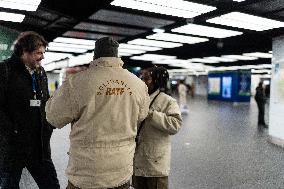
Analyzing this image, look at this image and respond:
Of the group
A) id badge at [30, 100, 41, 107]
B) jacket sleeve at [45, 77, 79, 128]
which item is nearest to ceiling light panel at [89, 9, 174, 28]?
id badge at [30, 100, 41, 107]

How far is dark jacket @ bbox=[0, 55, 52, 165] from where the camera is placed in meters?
2.07

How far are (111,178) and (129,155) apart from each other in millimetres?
167

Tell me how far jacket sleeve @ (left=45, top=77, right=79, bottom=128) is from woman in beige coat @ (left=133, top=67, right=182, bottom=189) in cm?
79

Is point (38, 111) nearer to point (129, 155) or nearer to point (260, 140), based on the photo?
point (129, 155)

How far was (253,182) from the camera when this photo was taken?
4.29 metres

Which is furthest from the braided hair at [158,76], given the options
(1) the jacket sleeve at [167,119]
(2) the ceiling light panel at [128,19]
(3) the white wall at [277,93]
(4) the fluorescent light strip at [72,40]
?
(4) the fluorescent light strip at [72,40]

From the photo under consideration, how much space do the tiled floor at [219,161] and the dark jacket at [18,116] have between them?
5.97 feet

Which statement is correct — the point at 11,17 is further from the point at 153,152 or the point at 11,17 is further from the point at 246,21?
the point at 153,152

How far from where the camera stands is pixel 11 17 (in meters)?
6.53

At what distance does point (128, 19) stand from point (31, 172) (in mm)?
4481

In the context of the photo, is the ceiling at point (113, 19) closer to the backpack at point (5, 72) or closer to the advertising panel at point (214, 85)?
the backpack at point (5, 72)

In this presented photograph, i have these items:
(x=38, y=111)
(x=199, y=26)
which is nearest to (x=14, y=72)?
(x=38, y=111)

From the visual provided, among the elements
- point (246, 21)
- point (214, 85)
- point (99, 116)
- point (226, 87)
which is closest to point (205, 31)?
point (246, 21)

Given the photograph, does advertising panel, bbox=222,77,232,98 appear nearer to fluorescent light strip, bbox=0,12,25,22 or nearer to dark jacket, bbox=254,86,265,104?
dark jacket, bbox=254,86,265,104
